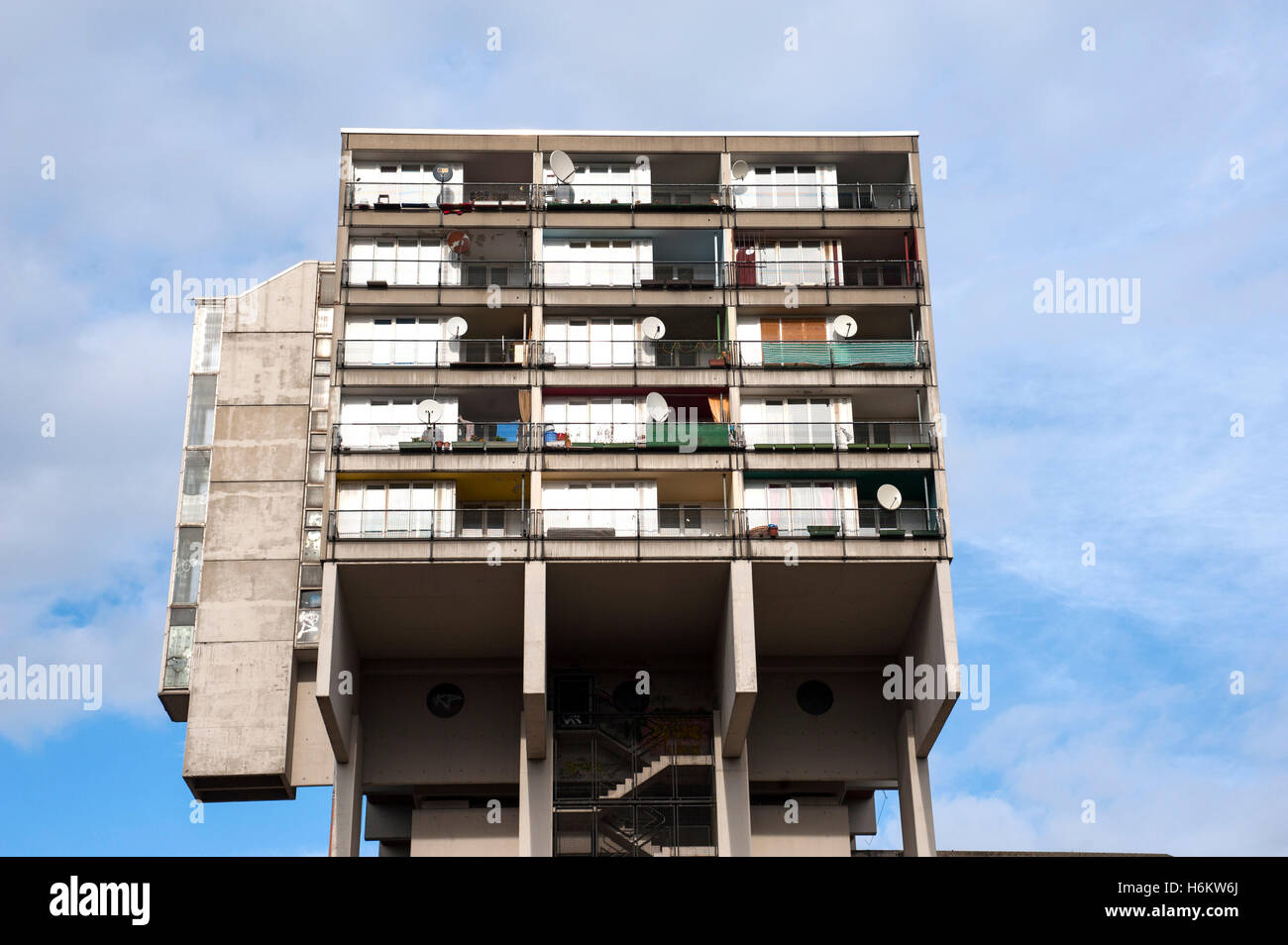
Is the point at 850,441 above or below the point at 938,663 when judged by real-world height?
above

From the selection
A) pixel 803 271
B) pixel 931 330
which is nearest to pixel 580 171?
pixel 803 271

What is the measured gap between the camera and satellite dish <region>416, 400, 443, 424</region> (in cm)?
5784

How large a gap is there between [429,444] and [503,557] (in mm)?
5185

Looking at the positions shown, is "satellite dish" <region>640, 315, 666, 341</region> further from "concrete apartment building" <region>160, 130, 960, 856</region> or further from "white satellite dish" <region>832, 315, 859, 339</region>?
"white satellite dish" <region>832, 315, 859, 339</region>

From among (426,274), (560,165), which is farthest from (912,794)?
(560,165)

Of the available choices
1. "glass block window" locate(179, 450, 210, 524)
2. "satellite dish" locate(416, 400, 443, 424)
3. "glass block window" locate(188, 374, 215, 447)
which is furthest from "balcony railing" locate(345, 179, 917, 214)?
"glass block window" locate(179, 450, 210, 524)

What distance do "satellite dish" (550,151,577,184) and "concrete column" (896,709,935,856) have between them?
24.3m

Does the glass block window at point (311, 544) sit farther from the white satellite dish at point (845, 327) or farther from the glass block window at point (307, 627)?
the white satellite dish at point (845, 327)

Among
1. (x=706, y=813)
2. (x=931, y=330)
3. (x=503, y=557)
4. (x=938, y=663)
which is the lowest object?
(x=706, y=813)

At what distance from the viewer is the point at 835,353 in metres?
59.5
